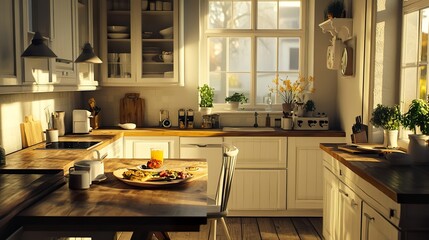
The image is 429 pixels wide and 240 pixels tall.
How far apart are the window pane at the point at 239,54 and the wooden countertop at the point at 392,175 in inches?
90.9

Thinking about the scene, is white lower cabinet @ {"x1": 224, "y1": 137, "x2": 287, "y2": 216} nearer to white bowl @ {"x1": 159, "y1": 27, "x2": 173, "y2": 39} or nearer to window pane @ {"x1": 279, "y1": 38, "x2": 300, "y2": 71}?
window pane @ {"x1": 279, "y1": 38, "x2": 300, "y2": 71}

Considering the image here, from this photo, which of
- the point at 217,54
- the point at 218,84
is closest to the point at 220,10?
the point at 217,54

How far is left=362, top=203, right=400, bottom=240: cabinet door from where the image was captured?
246 centimetres

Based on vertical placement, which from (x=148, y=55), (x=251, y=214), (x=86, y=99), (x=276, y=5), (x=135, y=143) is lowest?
(x=251, y=214)

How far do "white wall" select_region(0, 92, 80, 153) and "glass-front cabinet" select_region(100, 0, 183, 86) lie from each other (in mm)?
677

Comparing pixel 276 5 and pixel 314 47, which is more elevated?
pixel 276 5

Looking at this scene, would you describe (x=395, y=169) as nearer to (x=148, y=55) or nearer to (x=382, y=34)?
(x=382, y=34)

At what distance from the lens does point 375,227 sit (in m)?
2.73

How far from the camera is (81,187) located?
2596 mm

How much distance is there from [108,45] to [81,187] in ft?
9.75

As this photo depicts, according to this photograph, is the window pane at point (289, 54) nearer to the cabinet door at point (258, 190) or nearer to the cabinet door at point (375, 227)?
the cabinet door at point (258, 190)

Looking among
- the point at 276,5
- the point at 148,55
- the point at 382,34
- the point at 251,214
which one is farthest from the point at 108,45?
the point at 382,34

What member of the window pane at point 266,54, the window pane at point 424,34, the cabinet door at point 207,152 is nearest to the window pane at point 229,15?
the window pane at point 266,54

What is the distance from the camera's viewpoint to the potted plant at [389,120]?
357cm
